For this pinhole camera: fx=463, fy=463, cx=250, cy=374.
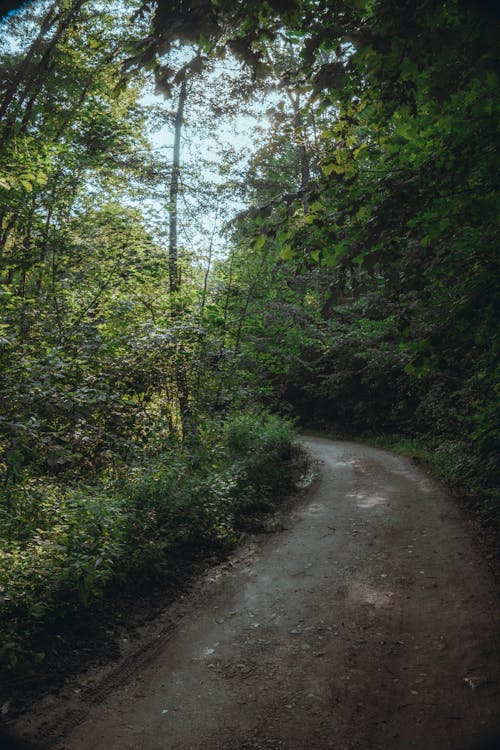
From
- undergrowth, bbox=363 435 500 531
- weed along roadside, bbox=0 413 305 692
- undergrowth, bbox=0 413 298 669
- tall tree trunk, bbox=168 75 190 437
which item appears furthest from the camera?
tall tree trunk, bbox=168 75 190 437

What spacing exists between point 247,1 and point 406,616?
18.4 ft

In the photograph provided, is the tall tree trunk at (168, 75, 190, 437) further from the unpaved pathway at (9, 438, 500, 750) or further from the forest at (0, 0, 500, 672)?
the unpaved pathway at (9, 438, 500, 750)

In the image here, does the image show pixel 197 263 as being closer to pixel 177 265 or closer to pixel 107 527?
pixel 177 265

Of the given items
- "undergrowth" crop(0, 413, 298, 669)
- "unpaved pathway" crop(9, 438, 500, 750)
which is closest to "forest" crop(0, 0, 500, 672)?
"undergrowth" crop(0, 413, 298, 669)

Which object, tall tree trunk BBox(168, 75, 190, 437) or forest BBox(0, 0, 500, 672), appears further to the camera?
tall tree trunk BBox(168, 75, 190, 437)

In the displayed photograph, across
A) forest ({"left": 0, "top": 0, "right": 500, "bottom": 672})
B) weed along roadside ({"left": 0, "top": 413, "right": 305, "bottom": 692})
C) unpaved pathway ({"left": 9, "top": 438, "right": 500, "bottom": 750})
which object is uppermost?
forest ({"left": 0, "top": 0, "right": 500, "bottom": 672})

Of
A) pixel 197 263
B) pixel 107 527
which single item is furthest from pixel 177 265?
pixel 107 527

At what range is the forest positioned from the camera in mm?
3615

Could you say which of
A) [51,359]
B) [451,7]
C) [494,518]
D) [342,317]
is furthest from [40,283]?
[342,317]

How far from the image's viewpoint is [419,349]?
4.79 metres

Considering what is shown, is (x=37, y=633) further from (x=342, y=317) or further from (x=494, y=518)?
(x=342, y=317)

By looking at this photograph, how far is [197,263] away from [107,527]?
8.69 metres

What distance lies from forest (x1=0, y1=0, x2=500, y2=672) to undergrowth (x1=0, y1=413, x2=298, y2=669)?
0.03m

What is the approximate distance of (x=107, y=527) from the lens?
5215mm
